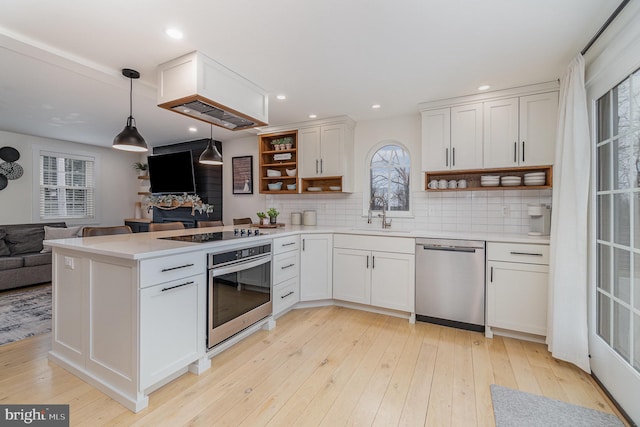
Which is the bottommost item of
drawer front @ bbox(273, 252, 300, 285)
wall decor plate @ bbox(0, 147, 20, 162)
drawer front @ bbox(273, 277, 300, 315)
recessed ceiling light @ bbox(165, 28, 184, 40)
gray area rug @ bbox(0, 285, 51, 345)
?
gray area rug @ bbox(0, 285, 51, 345)

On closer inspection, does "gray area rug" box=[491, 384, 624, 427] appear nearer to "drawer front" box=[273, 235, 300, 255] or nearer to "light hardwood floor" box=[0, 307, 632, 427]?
"light hardwood floor" box=[0, 307, 632, 427]

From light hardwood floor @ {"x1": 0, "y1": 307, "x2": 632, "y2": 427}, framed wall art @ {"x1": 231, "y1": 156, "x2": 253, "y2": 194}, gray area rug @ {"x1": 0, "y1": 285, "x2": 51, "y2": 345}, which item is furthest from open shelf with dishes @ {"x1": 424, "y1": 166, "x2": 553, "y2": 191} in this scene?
gray area rug @ {"x1": 0, "y1": 285, "x2": 51, "y2": 345}

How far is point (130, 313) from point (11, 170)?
208 inches

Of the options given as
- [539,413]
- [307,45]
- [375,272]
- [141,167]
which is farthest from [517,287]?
[141,167]

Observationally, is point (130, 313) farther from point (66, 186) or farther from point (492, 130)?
point (66, 186)

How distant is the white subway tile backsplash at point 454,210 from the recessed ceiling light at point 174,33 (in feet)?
8.96

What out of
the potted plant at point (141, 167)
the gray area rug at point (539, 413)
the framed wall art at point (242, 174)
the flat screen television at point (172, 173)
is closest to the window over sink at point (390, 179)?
the framed wall art at point (242, 174)

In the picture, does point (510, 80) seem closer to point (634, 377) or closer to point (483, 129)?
point (483, 129)

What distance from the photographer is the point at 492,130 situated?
122 inches

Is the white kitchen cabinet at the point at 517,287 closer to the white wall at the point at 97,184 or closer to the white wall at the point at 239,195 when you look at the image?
the white wall at the point at 239,195

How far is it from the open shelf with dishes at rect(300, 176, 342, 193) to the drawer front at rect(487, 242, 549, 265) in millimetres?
1983

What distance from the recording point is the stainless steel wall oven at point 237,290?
2.27 metres

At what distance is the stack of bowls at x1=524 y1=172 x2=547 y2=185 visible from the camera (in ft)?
9.75

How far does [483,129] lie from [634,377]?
2.35m
